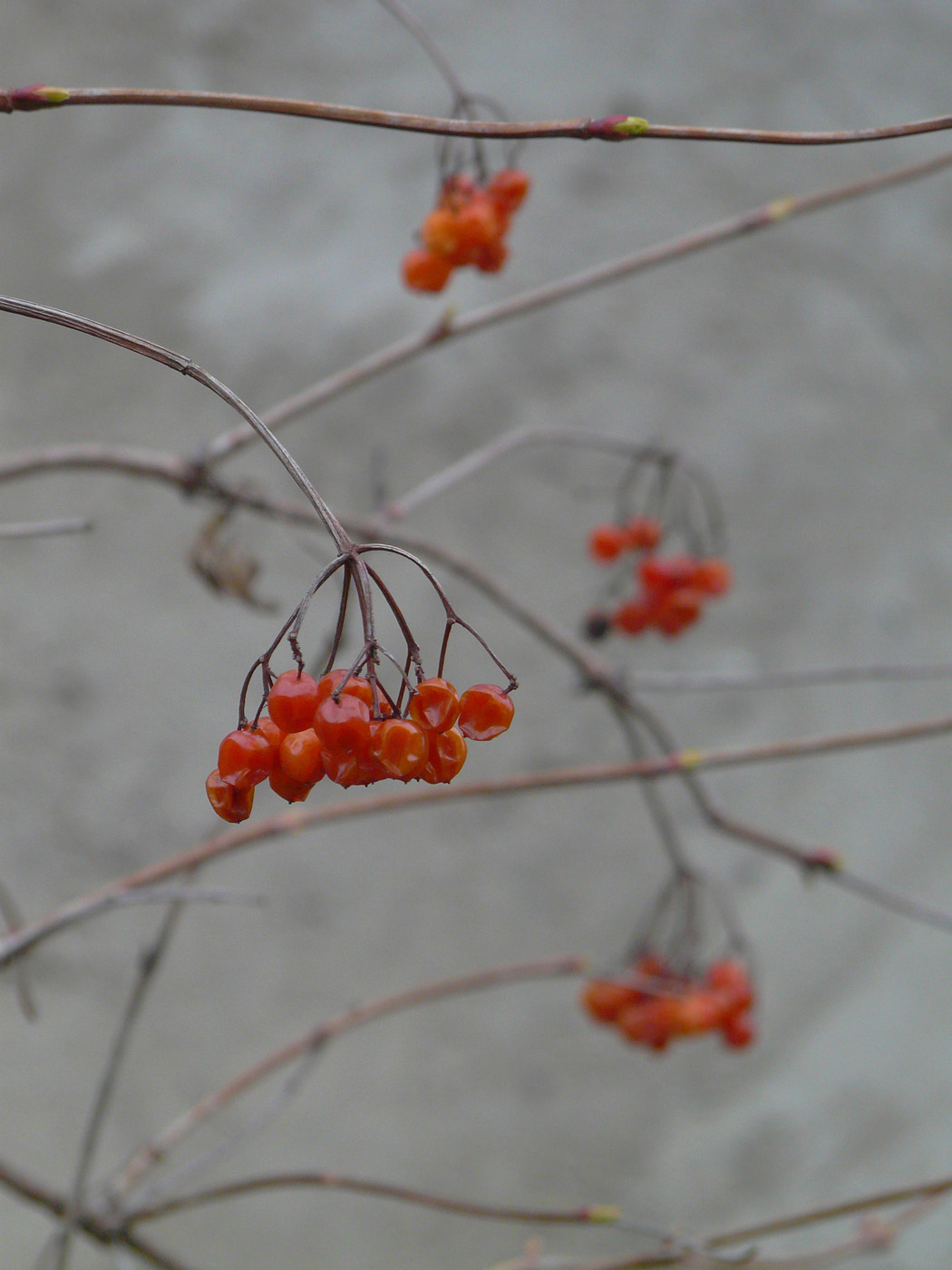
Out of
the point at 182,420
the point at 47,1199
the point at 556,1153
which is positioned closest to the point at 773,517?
the point at 182,420

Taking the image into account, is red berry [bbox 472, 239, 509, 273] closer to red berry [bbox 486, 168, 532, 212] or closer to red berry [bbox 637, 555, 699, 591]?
red berry [bbox 486, 168, 532, 212]

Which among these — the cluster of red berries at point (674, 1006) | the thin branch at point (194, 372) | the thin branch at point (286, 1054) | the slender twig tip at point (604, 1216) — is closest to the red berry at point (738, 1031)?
the cluster of red berries at point (674, 1006)

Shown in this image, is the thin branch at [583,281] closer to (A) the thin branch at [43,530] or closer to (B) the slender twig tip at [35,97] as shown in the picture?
(A) the thin branch at [43,530]

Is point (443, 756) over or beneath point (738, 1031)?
beneath

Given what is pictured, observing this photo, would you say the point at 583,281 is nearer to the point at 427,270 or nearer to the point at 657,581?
the point at 427,270

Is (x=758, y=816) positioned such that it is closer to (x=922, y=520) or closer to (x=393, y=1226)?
(x=922, y=520)

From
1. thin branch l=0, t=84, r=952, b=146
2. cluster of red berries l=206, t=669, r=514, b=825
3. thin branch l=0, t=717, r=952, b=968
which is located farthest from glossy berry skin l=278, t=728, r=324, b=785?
thin branch l=0, t=717, r=952, b=968

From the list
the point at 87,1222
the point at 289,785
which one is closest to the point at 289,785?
the point at 289,785
